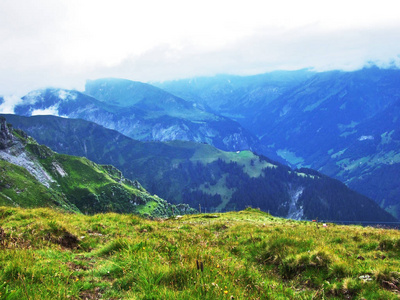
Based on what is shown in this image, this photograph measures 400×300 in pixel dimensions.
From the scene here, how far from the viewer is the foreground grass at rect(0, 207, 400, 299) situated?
19.6ft

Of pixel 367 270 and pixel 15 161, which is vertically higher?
pixel 367 270

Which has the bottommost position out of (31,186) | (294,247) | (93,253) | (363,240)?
(31,186)

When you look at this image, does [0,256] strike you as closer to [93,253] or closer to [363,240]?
[93,253]

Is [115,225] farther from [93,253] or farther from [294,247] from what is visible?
[294,247]

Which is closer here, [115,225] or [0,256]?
[0,256]

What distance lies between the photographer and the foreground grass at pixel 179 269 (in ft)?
19.6

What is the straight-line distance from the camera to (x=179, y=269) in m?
6.55

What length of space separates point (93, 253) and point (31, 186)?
18214 centimetres

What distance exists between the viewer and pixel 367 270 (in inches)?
330

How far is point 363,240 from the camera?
13.1m

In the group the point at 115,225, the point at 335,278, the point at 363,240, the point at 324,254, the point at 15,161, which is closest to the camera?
the point at 335,278

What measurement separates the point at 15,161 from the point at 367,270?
237m

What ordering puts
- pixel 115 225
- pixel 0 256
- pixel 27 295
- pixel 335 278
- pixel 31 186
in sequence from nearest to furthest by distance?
→ pixel 27 295 → pixel 0 256 → pixel 335 278 → pixel 115 225 → pixel 31 186

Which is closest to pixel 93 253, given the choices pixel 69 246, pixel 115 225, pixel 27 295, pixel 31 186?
pixel 69 246
